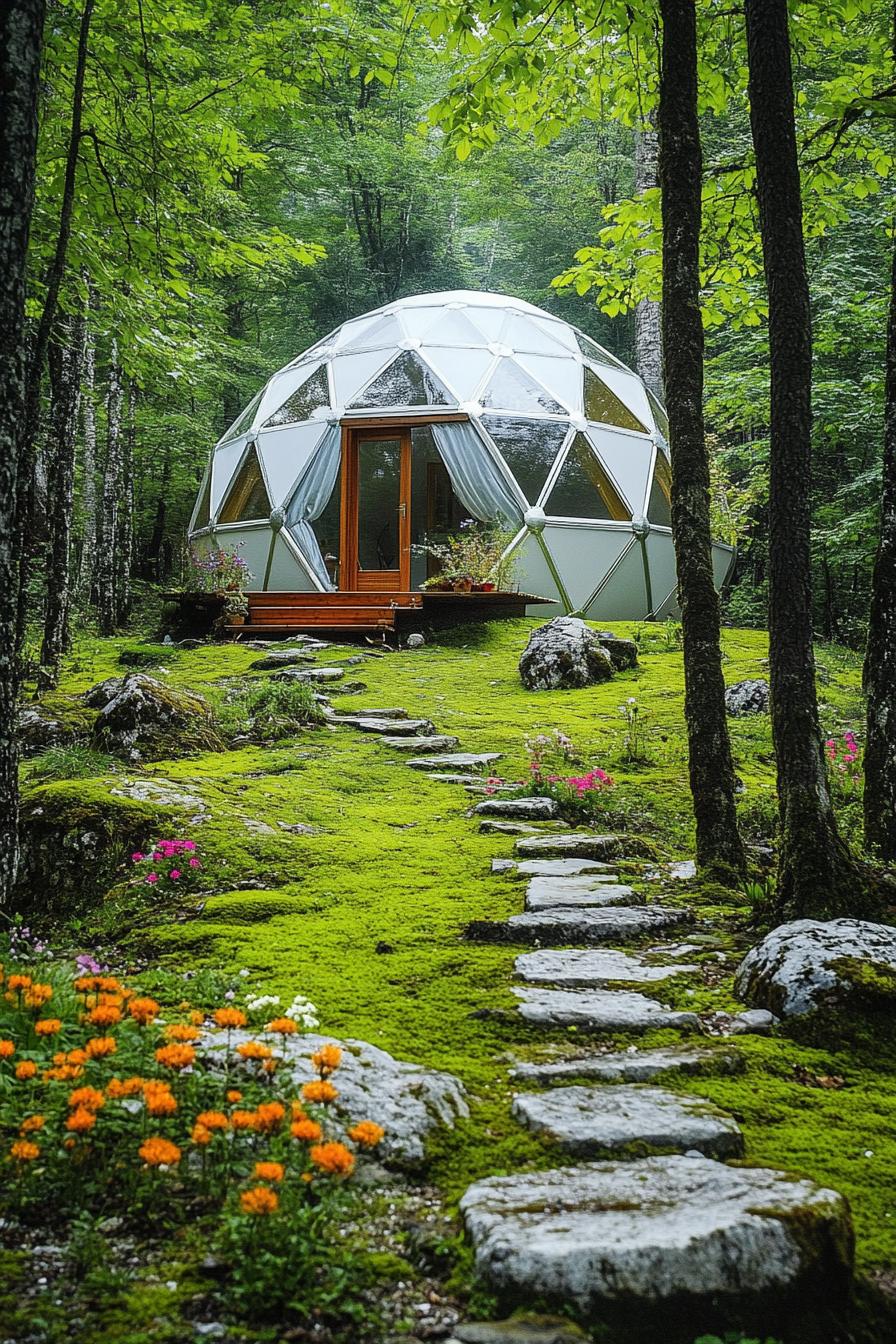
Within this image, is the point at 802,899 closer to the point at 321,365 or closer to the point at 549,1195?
the point at 549,1195

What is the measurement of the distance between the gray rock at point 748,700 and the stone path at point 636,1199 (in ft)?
14.5

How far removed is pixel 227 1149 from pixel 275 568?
1184 cm

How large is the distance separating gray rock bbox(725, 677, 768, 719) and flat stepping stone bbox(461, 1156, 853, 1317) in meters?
5.78

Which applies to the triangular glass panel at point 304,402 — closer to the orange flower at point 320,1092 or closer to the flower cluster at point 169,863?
the flower cluster at point 169,863

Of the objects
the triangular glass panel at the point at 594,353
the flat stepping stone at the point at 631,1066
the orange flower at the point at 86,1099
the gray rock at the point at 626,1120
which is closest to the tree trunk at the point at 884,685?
the flat stepping stone at the point at 631,1066

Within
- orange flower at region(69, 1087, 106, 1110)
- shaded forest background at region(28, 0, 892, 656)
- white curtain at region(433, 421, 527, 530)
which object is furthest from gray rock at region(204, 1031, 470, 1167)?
white curtain at region(433, 421, 527, 530)

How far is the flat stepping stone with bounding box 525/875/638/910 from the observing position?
330 cm

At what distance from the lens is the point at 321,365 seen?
13.8 m

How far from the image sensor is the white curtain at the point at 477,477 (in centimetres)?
1233

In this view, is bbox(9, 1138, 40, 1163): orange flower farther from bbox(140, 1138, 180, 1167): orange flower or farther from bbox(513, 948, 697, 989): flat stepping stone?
bbox(513, 948, 697, 989): flat stepping stone

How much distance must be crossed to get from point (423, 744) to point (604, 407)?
30.0 feet

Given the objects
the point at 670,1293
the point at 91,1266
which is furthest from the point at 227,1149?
the point at 670,1293

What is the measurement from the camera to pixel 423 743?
6.06 meters

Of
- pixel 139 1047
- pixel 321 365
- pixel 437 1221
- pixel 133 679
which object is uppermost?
pixel 321 365
